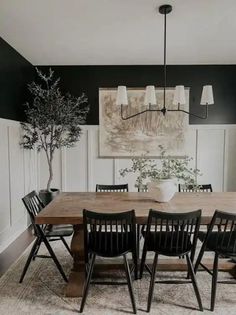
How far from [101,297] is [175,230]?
96cm

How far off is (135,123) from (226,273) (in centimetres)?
290

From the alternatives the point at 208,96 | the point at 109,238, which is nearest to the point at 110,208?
the point at 109,238

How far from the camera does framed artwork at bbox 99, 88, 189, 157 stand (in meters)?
5.19

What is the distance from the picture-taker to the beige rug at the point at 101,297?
2.52m

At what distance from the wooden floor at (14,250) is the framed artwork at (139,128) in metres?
2.09

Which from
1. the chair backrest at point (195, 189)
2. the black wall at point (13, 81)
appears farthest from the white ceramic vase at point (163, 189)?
the black wall at point (13, 81)

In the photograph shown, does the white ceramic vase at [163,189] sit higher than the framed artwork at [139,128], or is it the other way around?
the framed artwork at [139,128]

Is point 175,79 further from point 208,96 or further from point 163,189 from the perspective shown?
point 163,189

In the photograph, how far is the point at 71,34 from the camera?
367cm

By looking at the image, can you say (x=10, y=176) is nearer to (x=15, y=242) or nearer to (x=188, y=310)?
(x=15, y=242)

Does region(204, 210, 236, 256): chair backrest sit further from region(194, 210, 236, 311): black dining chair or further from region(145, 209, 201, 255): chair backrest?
region(145, 209, 201, 255): chair backrest

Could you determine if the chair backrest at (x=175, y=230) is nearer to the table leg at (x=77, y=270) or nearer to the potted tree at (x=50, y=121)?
the table leg at (x=77, y=270)

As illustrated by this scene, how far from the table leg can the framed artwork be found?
2455 mm

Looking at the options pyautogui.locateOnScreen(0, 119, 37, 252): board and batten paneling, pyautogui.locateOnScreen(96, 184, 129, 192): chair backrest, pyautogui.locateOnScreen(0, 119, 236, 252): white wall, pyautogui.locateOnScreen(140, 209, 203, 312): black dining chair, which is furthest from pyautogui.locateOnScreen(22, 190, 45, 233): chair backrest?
pyautogui.locateOnScreen(0, 119, 236, 252): white wall
